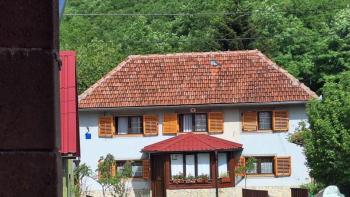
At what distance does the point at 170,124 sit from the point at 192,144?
7.66 feet

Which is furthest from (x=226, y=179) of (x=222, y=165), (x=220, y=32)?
(x=220, y=32)

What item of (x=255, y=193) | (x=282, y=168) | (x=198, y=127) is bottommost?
(x=255, y=193)

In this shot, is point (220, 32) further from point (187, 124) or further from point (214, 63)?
point (187, 124)

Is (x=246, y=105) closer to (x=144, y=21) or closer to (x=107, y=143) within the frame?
(x=107, y=143)

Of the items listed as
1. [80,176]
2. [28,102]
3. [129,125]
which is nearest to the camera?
[28,102]

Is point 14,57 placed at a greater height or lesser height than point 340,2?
lesser

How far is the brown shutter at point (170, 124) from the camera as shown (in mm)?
41969

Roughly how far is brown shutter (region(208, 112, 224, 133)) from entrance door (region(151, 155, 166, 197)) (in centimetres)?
294

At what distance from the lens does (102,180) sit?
38.7 meters

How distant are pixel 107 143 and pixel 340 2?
155 ft

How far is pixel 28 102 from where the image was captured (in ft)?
8.88

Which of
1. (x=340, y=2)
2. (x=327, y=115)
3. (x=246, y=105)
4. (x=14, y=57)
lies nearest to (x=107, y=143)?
(x=246, y=105)

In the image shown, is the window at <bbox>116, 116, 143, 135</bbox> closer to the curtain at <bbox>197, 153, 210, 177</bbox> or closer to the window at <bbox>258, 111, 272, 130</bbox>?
the curtain at <bbox>197, 153, 210, 177</bbox>

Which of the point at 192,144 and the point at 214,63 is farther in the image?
the point at 214,63
